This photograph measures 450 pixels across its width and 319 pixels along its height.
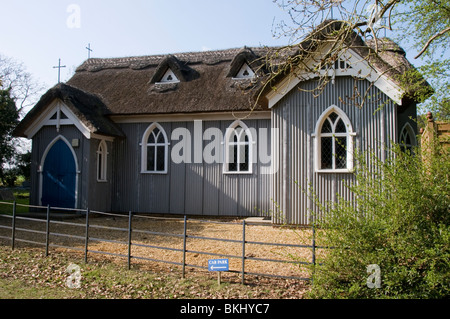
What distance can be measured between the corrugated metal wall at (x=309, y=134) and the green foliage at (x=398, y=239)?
240 inches

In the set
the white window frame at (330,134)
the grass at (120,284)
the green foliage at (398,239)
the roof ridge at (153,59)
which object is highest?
the roof ridge at (153,59)

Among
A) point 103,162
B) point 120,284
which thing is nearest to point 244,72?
point 103,162

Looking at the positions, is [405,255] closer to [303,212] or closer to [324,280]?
[324,280]

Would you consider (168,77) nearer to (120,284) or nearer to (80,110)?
(80,110)

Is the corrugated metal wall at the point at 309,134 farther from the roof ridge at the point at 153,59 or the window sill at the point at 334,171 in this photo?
the roof ridge at the point at 153,59

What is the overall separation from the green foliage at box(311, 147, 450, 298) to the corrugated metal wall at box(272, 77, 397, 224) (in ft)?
20.0

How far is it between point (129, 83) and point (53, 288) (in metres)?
12.3

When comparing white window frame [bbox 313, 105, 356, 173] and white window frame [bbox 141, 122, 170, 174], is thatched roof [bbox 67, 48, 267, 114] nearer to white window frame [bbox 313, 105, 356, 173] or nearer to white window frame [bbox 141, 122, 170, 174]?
white window frame [bbox 141, 122, 170, 174]

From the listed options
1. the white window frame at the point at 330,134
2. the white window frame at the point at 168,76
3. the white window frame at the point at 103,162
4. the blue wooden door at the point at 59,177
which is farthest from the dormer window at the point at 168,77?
the white window frame at the point at 330,134

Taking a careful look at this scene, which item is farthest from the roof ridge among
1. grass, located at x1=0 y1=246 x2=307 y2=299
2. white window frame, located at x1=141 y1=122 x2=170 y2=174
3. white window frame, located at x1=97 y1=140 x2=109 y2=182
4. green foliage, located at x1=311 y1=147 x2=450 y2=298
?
green foliage, located at x1=311 y1=147 x2=450 y2=298

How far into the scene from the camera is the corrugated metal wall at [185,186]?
48.1ft

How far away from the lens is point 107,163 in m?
15.9

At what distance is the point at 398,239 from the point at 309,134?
23.7 ft

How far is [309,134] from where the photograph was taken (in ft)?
40.3
